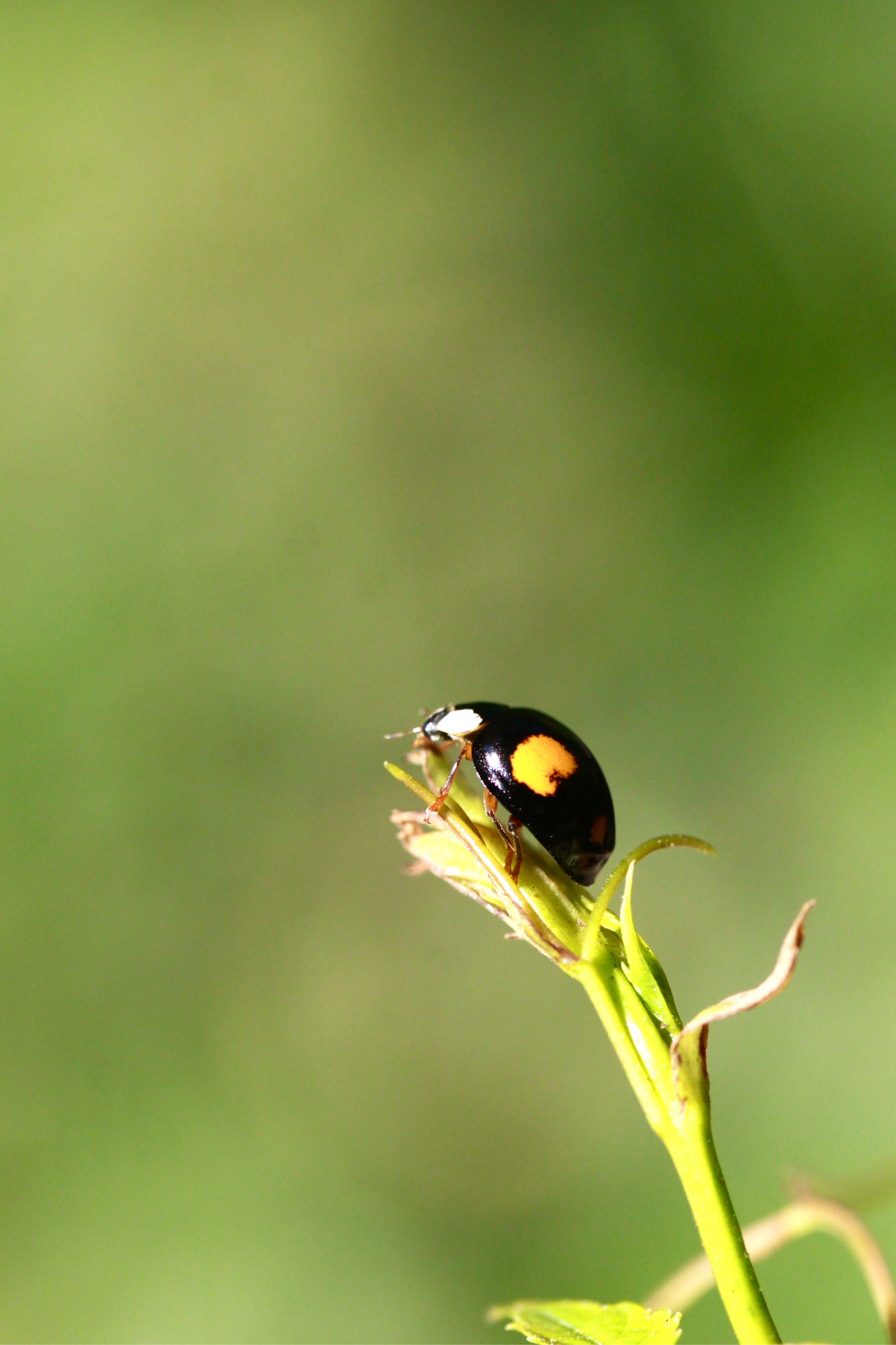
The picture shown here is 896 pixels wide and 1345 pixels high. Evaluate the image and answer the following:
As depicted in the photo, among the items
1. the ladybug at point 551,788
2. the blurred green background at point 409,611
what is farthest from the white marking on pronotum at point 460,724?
the blurred green background at point 409,611

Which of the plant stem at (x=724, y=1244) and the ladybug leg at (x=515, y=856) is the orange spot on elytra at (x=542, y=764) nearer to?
the ladybug leg at (x=515, y=856)

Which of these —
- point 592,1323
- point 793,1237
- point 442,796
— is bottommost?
point 793,1237

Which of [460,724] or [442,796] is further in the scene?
[460,724]

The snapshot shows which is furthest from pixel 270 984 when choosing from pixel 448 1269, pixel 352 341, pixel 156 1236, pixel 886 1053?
pixel 352 341

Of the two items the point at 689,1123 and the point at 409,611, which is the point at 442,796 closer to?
the point at 689,1123

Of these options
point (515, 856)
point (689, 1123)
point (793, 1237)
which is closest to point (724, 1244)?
point (689, 1123)

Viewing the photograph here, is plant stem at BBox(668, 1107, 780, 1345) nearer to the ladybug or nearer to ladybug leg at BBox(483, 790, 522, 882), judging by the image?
ladybug leg at BBox(483, 790, 522, 882)

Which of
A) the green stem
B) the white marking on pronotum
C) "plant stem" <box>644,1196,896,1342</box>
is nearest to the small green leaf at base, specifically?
the green stem
